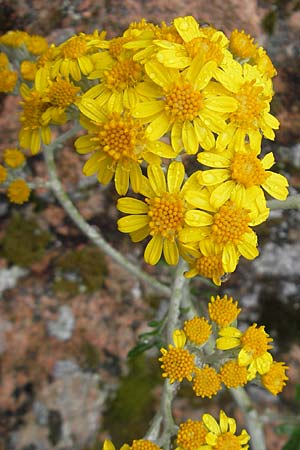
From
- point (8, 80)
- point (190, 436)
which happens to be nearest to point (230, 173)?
point (190, 436)

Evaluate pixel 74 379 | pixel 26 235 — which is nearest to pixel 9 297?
pixel 26 235

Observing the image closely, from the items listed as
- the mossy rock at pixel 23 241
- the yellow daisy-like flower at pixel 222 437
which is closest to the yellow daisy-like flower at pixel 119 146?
the yellow daisy-like flower at pixel 222 437

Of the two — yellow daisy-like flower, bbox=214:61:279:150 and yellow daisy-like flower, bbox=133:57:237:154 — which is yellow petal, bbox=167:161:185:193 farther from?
yellow daisy-like flower, bbox=214:61:279:150

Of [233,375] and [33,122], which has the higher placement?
[33,122]

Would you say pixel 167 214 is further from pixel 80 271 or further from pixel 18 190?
pixel 80 271

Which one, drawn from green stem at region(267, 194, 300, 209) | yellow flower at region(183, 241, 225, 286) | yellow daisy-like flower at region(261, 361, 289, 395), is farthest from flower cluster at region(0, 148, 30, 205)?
yellow daisy-like flower at region(261, 361, 289, 395)

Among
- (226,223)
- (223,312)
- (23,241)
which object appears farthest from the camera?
(23,241)
